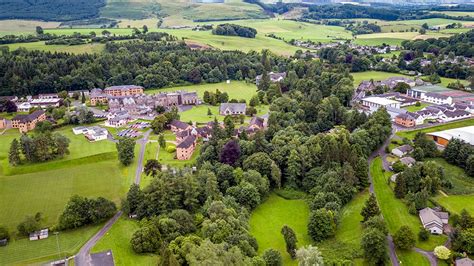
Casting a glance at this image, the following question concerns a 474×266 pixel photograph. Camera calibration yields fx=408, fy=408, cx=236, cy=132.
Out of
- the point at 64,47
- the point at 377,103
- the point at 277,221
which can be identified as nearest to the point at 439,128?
the point at 377,103

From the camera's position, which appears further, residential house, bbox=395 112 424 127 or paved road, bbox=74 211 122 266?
residential house, bbox=395 112 424 127

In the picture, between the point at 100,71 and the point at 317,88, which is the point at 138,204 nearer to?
the point at 317,88

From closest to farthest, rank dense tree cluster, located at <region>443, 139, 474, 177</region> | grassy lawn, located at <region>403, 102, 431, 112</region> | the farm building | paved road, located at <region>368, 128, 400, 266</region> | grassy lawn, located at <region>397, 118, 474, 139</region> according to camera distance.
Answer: paved road, located at <region>368, 128, 400, 266</region>, dense tree cluster, located at <region>443, 139, 474, 177</region>, the farm building, grassy lawn, located at <region>397, 118, 474, 139</region>, grassy lawn, located at <region>403, 102, 431, 112</region>

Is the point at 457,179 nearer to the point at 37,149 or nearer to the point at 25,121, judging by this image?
the point at 37,149

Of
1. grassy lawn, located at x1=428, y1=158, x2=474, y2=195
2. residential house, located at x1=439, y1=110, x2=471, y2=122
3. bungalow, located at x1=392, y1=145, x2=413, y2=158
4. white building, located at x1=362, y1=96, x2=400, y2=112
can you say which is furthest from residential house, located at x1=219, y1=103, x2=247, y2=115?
grassy lawn, located at x1=428, y1=158, x2=474, y2=195

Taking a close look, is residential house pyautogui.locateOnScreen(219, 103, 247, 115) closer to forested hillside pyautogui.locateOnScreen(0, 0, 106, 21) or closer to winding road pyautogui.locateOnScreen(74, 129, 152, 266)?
A: winding road pyautogui.locateOnScreen(74, 129, 152, 266)
